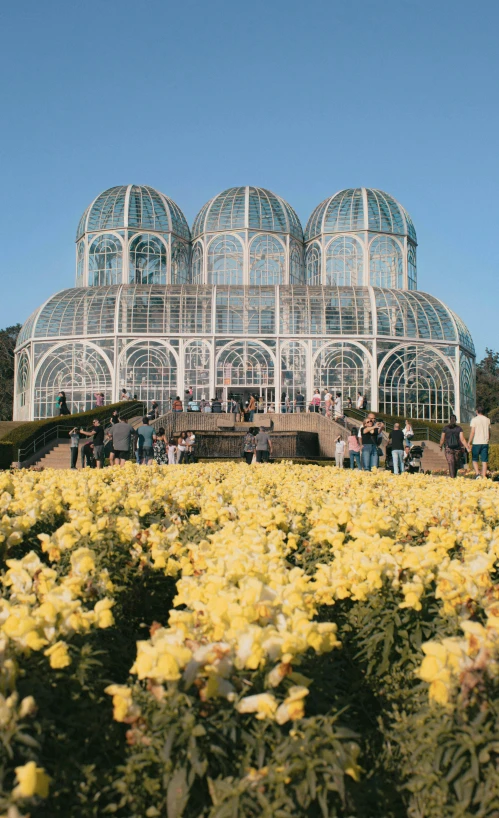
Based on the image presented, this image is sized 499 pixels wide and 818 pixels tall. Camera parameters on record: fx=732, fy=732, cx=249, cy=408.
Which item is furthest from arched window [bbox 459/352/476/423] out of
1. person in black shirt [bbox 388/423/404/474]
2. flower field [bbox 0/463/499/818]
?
flower field [bbox 0/463/499/818]


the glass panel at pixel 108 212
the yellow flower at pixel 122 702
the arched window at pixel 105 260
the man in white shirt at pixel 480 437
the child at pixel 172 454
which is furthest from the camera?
the glass panel at pixel 108 212

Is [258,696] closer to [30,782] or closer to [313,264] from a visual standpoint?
[30,782]

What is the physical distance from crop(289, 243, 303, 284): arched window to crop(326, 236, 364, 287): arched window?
6.15ft

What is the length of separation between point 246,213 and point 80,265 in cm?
999

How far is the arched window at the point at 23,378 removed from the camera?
34.4 m

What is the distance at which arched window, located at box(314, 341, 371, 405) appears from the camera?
1282 inches

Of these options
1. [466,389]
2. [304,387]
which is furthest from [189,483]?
[466,389]

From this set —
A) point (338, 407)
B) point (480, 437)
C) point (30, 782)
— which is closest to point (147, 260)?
point (338, 407)

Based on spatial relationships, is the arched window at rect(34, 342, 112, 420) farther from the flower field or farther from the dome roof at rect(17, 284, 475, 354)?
the flower field

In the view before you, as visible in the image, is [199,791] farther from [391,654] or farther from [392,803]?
[391,654]

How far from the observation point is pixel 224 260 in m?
41.2

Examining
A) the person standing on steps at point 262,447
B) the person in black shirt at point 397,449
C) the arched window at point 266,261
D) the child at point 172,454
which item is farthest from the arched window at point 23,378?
the person in black shirt at point 397,449

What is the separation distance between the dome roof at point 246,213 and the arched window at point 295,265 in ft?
3.18

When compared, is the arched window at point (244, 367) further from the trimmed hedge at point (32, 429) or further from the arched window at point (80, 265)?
the arched window at point (80, 265)
